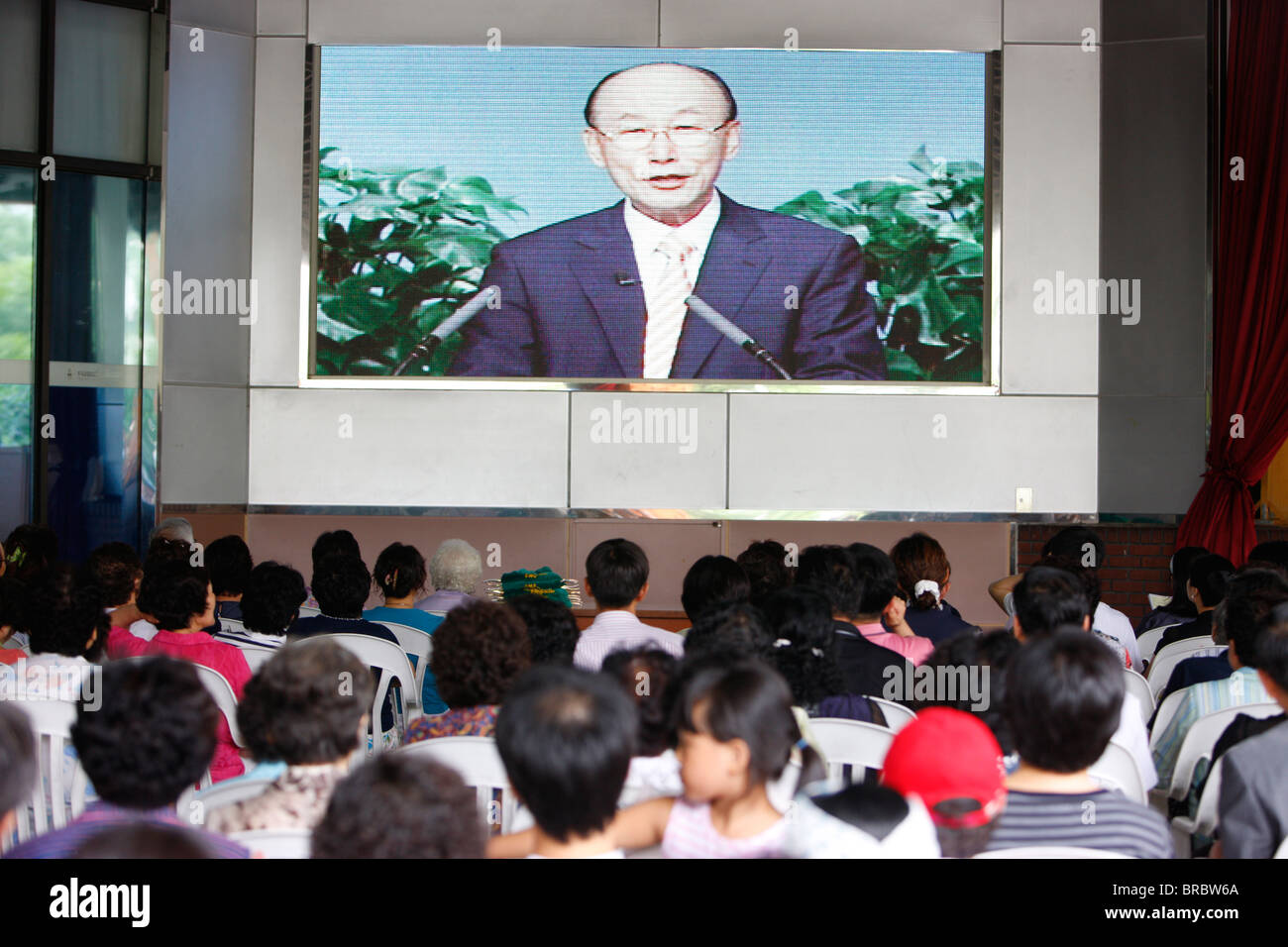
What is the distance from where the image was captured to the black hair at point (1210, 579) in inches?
145

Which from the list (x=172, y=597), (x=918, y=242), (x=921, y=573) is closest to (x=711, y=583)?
(x=921, y=573)

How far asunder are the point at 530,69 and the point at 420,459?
203cm

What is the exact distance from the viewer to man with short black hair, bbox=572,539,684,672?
10.8 feet

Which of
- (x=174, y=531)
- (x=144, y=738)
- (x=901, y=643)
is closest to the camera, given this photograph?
(x=144, y=738)

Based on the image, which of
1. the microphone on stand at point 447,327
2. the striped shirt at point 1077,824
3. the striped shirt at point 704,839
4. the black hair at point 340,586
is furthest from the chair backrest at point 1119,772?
the microphone on stand at point 447,327

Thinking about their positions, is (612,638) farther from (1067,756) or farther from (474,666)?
(1067,756)

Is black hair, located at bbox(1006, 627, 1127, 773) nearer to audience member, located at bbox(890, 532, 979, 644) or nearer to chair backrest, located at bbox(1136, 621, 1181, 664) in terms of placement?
audience member, located at bbox(890, 532, 979, 644)

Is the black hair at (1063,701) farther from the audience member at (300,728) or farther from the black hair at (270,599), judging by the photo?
the black hair at (270,599)

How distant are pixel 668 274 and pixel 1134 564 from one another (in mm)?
2763

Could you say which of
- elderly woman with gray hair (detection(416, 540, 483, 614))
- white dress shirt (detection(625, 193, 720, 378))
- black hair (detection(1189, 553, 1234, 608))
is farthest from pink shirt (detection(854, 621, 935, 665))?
white dress shirt (detection(625, 193, 720, 378))

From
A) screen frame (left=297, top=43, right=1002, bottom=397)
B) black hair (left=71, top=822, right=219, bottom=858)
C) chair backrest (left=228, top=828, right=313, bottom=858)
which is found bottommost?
chair backrest (left=228, top=828, right=313, bottom=858)

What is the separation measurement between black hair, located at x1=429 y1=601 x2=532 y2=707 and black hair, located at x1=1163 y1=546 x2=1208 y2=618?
2.54 meters

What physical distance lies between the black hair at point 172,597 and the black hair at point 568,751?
6.01 ft

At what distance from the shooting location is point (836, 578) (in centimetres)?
331
